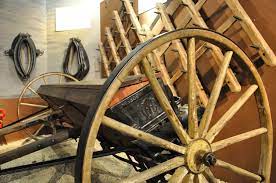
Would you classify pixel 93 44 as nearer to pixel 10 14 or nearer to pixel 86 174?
pixel 10 14

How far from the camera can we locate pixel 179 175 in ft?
3.49

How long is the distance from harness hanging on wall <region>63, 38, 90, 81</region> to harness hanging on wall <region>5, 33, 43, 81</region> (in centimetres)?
46

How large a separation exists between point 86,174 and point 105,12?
3.45 m

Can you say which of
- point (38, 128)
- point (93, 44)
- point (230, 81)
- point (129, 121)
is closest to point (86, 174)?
point (129, 121)

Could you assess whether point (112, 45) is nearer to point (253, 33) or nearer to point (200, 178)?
point (253, 33)

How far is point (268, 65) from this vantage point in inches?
68.1

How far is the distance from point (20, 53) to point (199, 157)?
12.1ft

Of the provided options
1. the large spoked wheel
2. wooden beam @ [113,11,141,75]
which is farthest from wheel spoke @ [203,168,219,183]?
wooden beam @ [113,11,141,75]

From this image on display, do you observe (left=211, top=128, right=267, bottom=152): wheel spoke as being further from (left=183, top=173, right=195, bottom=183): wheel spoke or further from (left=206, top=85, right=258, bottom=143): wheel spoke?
(left=183, top=173, right=195, bottom=183): wheel spoke

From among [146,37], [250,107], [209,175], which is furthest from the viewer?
[146,37]

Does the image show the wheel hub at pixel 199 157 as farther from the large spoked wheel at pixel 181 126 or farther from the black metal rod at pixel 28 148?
the black metal rod at pixel 28 148

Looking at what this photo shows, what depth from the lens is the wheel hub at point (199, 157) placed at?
1.09m

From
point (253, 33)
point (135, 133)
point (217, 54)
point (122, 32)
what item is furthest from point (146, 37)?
point (135, 133)

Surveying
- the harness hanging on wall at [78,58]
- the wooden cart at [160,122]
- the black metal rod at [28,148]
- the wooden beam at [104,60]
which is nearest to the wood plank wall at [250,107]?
the wooden cart at [160,122]
